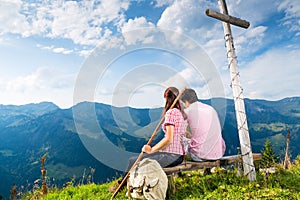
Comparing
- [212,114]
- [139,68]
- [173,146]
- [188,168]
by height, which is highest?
[139,68]

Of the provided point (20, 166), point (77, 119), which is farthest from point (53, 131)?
point (77, 119)

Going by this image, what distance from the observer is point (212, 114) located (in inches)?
205

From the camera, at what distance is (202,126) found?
5191 mm

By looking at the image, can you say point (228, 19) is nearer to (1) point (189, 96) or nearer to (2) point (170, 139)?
(1) point (189, 96)

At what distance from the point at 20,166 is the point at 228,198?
12688cm

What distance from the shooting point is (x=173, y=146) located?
493cm

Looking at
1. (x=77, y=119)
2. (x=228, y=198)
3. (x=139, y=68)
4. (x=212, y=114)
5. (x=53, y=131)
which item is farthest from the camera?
(x=53, y=131)

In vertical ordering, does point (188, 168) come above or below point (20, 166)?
above

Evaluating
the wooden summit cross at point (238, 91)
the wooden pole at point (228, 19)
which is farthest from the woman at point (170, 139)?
the wooden pole at point (228, 19)

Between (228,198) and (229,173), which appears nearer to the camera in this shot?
(228,198)

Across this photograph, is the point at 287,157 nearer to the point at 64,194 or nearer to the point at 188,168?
the point at 188,168

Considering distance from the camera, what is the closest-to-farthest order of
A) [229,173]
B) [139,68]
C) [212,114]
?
[212,114] < [229,173] < [139,68]

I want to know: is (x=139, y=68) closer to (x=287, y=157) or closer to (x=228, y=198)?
(x=228, y=198)

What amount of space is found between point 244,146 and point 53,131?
167 meters
